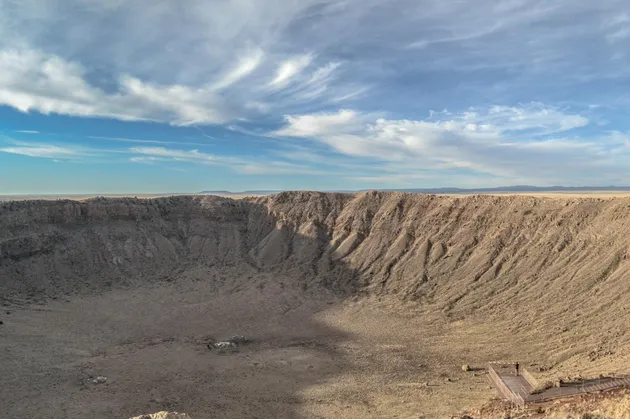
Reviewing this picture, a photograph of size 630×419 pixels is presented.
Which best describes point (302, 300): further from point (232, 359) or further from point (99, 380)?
point (99, 380)

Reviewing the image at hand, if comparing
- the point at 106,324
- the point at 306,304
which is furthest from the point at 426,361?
the point at 106,324

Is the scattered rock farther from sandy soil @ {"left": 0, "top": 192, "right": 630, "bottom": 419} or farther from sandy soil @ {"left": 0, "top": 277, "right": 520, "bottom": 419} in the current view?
sandy soil @ {"left": 0, "top": 192, "right": 630, "bottom": 419}

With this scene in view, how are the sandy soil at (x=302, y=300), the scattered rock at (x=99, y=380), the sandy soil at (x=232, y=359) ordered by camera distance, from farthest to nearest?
the scattered rock at (x=99, y=380) < the sandy soil at (x=302, y=300) < the sandy soil at (x=232, y=359)

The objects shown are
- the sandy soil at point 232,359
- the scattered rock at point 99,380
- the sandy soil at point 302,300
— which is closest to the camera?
the sandy soil at point 232,359

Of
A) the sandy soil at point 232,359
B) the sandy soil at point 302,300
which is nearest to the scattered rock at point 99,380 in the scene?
the sandy soil at point 232,359

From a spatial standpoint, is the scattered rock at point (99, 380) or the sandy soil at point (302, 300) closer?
the sandy soil at point (302, 300)

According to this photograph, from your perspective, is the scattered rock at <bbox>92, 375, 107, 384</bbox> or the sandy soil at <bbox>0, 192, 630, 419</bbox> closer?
the sandy soil at <bbox>0, 192, 630, 419</bbox>

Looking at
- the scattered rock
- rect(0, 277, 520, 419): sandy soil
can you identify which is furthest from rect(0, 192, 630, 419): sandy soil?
the scattered rock

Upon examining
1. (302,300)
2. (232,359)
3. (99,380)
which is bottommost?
(232,359)

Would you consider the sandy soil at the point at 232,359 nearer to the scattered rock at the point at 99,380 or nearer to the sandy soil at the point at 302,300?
the sandy soil at the point at 302,300

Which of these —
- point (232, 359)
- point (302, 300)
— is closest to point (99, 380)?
point (232, 359)

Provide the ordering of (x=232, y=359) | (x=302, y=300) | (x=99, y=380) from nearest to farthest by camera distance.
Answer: (x=99, y=380)
(x=232, y=359)
(x=302, y=300)

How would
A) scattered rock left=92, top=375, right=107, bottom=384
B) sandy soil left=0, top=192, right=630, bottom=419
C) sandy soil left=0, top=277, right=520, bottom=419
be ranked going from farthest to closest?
scattered rock left=92, top=375, right=107, bottom=384, sandy soil left=0, top=192, right=630, bottom=419, sandy soil left=0, top=277, right=520, bottom=419
